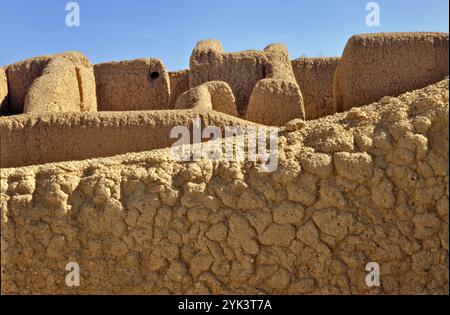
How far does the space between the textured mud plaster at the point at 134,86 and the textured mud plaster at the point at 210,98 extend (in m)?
2.18

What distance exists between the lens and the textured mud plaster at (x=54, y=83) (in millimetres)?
8000

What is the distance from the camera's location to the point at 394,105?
4.14 metres

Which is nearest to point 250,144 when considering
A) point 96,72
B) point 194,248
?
point 194,248

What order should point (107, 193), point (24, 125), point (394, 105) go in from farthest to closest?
1. point (24, 125)
2. point (394, 105)
3. point (107, 193)

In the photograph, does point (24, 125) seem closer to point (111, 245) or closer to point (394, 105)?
point (111, 245)

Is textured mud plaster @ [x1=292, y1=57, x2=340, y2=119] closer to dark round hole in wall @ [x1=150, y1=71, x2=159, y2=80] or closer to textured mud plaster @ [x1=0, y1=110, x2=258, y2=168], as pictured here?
dark round hole in wall @ [x1=150, y1=71, x2=159, y2=80]

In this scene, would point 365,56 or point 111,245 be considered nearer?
point 111,245

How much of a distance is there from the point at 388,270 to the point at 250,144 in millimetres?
1283

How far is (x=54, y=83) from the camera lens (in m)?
8.17

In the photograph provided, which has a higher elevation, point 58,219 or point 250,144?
point 250,144

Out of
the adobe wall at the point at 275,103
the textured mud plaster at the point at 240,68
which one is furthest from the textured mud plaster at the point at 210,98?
the textured mud plaster at the point at 240,68

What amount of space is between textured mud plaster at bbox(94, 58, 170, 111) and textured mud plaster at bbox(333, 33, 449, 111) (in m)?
3.72

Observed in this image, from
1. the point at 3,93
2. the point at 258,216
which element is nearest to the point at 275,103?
the point at 258,216

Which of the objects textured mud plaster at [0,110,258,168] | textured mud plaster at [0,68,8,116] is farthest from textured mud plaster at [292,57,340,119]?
textured mud plaster at [0,68,8,116]
